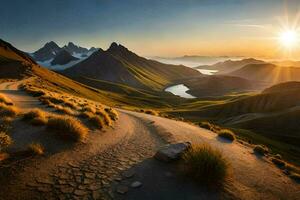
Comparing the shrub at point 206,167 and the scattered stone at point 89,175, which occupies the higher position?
the shrub at point 206,167

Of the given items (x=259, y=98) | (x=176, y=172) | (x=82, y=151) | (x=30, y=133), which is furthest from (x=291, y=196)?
(x=259, y=98)

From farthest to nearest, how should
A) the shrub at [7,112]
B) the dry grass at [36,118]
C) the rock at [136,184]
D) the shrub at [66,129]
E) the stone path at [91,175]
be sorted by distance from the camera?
the shrub at [7,112], the dry grass at [36,118], the shrub at [66,129], the rock at [136,184], the stone path at [91,175]

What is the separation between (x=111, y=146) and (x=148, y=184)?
Result: 536 cm

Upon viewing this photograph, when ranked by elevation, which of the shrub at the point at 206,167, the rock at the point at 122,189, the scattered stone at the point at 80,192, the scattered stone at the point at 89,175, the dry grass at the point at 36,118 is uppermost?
the shrub at the point at 206,167

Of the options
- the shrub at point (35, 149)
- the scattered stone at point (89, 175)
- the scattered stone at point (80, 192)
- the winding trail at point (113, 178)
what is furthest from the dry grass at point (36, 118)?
the scattered stone at point (80, 192)

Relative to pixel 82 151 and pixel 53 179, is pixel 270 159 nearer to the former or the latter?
pixel 82 151

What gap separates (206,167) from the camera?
10.9 m

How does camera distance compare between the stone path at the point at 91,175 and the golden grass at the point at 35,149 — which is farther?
the golden grass at the point at 35,149

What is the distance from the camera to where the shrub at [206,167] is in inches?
426

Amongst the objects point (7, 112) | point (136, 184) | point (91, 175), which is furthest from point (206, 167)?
point (7, 112)

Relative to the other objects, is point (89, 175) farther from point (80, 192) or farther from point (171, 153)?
point (171, 153)

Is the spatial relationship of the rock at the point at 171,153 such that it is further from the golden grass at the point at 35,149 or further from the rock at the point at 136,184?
the golden grass at the point at 35,149

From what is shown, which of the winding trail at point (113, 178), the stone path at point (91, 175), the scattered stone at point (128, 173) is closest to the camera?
the stone path at point (91, 175)

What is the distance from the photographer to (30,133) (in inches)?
546
